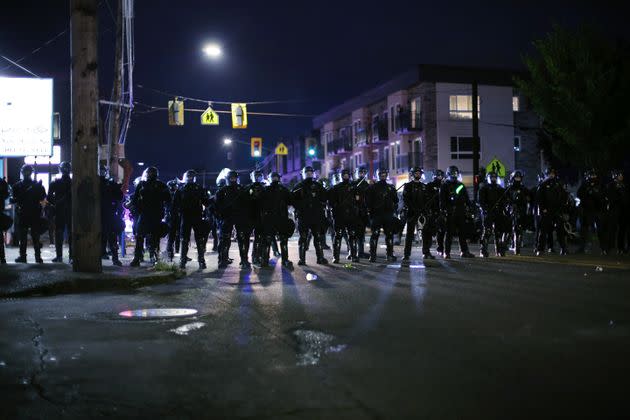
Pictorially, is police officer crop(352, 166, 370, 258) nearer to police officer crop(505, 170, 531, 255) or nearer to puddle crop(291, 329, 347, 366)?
police officer crop(505, 170, 531, 255)

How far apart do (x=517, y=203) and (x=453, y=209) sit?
1.66m

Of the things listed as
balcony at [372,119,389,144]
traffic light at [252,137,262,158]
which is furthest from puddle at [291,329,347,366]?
balcony at [372,119,389,144]

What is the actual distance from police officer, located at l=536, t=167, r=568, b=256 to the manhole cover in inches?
439

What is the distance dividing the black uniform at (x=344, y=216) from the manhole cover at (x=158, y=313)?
800 centimetres

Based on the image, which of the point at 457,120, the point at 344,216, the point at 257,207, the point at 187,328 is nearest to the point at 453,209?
the point at 344,216

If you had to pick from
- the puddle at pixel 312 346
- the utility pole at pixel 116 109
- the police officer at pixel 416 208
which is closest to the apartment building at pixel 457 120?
the utility pole at pixel 116 109

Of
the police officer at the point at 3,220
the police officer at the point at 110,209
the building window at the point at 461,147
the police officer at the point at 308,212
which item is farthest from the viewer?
the building window at the point at 461,147

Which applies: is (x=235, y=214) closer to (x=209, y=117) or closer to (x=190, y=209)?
(x=190, y=209)

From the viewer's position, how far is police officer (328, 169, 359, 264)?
16.8 m

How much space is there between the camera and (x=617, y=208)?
1762cm

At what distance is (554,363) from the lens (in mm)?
5949

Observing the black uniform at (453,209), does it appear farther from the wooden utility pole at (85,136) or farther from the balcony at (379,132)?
the balcony at (379,132)

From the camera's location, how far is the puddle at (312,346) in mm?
6105

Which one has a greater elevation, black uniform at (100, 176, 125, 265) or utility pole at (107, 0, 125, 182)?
utility pole at (107, 0, 125, 182)
